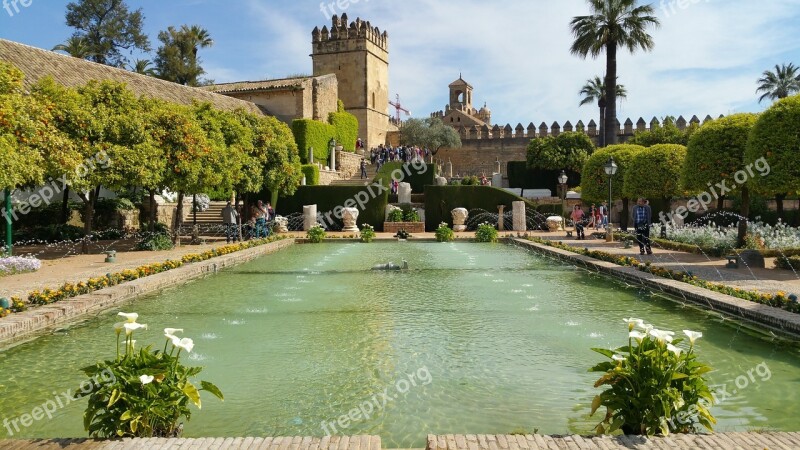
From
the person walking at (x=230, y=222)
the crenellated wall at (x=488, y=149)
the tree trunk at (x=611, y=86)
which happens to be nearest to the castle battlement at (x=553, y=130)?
the crenellated wall at (x=488, y=149)

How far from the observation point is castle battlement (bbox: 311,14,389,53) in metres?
53.6

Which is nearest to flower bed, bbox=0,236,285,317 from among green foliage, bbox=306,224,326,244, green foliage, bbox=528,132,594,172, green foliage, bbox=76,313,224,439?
green foliage, bbox=76,313,224,439

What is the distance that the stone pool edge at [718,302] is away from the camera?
22.1 ft

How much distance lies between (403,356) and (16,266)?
9841 millimetres

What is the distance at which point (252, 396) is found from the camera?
15.4 feet

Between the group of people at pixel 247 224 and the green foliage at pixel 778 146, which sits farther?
the group of people at pixel 247 224

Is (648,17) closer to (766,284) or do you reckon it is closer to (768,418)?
(766,284)

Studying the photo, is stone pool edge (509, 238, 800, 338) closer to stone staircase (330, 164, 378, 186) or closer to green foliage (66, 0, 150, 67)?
stone staircase (330, 164, 378, 186)

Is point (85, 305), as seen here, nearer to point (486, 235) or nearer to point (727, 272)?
point (727, 272)

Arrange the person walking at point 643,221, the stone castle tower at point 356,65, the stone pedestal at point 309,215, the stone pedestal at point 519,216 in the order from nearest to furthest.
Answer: the person walking at point 643,221, the stone pedestal at point 519,216, the stone pedestal at point 309,215, the stone castle tower at point 356,65

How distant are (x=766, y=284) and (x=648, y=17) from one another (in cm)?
2423

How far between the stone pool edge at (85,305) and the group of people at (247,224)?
7.28 m

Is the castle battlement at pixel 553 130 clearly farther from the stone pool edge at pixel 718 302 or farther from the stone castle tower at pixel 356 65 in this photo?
Answer: the stone pool edge at pixel 718 302

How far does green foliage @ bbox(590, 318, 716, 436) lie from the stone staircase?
32.5 metres
